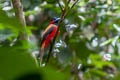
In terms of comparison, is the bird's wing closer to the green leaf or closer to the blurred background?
the blurred background

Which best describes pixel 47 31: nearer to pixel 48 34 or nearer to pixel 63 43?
pixel 48 34

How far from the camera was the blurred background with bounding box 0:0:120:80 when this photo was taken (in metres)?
0.24

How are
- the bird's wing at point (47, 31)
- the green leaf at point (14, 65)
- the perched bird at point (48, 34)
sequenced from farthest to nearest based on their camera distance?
the bird's wing at point (47, 31)
the perched bird at point (48, 34)
the green leaf at point (14, 65)

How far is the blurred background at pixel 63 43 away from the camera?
0.24m

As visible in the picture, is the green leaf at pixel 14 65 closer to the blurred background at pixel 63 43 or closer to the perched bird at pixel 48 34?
the blurred background at pixel 63 43

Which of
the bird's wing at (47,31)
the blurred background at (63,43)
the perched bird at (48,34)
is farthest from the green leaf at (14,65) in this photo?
the bird's wing at (47,31)

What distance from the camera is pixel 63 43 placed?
1571mm

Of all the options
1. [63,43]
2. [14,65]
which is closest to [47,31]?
[63,43]

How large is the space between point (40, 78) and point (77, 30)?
2377 mm

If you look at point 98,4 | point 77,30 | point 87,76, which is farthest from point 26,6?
point 87,76

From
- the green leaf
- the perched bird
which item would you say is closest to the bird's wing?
the perched bird

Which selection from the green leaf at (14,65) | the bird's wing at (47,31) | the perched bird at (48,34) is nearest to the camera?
the green leaf at (14,65)

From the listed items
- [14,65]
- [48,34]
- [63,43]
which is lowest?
[48,34]

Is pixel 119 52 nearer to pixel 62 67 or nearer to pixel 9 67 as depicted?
pixel 62 67
